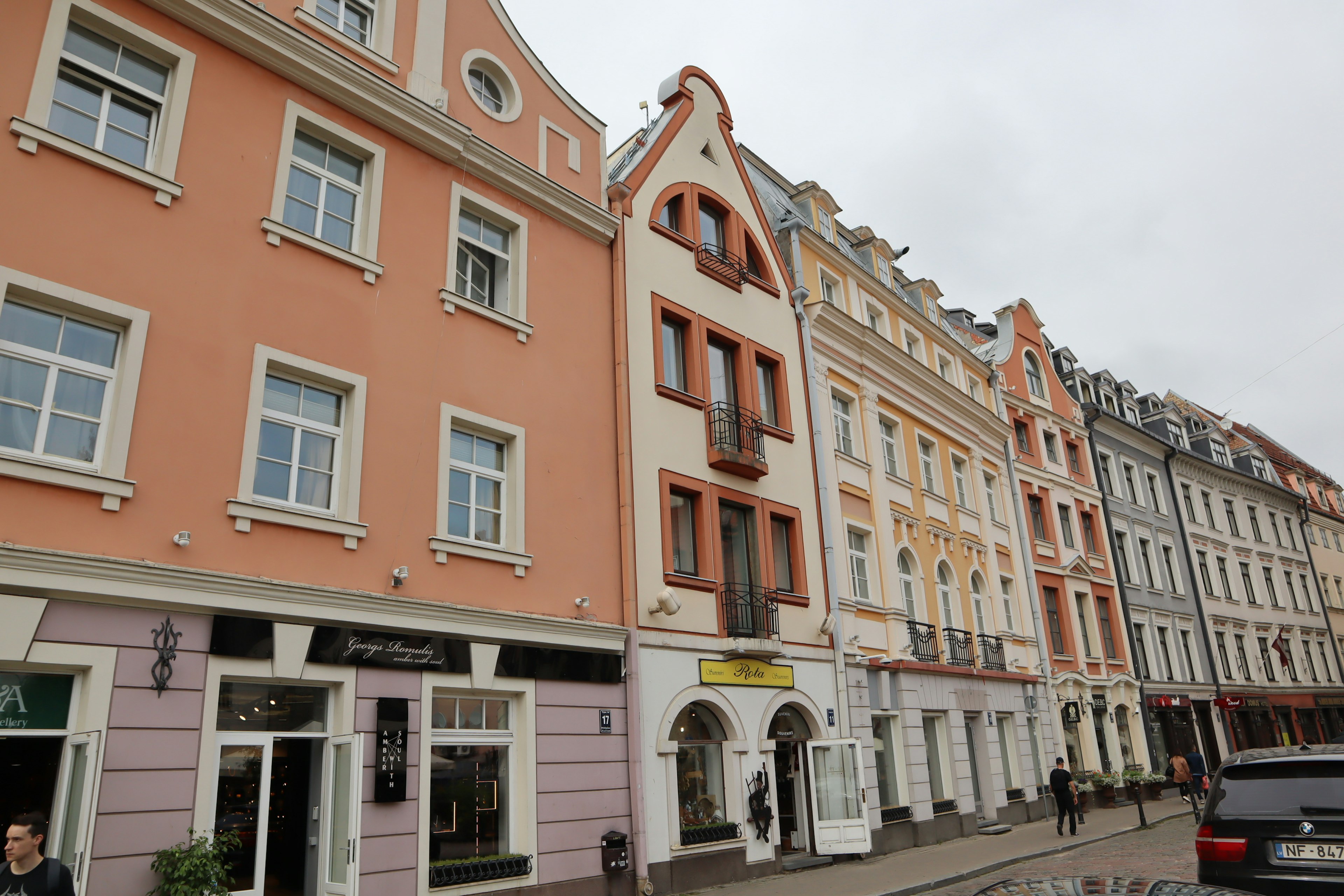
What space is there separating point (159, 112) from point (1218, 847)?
42.6 feet

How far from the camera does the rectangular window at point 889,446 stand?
75.6ft

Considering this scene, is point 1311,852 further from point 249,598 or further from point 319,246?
point 319,246

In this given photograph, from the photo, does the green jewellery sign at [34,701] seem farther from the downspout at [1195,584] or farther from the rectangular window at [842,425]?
the downspout at [1195,584]

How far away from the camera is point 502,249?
14.9 meters

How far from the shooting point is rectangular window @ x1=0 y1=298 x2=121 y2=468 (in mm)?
8992

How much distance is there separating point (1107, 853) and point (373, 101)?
17353mm

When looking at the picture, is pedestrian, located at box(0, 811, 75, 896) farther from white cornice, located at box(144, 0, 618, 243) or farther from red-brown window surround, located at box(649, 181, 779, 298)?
red-brown window surround, located at box(649, 181, 779, 298)

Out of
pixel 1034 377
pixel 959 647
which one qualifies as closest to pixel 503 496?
pixel 959 647

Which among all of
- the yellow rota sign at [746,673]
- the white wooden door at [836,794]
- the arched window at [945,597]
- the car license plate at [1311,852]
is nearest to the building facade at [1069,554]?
the arched window at [945,597]

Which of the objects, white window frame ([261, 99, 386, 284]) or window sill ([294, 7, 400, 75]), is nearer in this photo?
white window frame ([261, 99, 386, 284])

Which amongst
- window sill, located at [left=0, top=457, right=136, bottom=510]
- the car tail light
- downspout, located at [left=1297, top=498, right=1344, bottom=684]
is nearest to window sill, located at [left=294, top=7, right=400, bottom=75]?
window sill, located at [left=0, top=457, right=136, bottom=510]

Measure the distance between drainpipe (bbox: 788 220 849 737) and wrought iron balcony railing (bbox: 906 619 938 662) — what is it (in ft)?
10.5

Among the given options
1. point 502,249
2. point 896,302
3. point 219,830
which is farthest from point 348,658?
point 896,302

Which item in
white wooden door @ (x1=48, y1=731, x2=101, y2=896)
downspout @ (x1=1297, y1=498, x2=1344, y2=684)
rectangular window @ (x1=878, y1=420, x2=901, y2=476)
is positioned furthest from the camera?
downspout @ (x1=1297, y1=498, x2=1344, y2=684)
